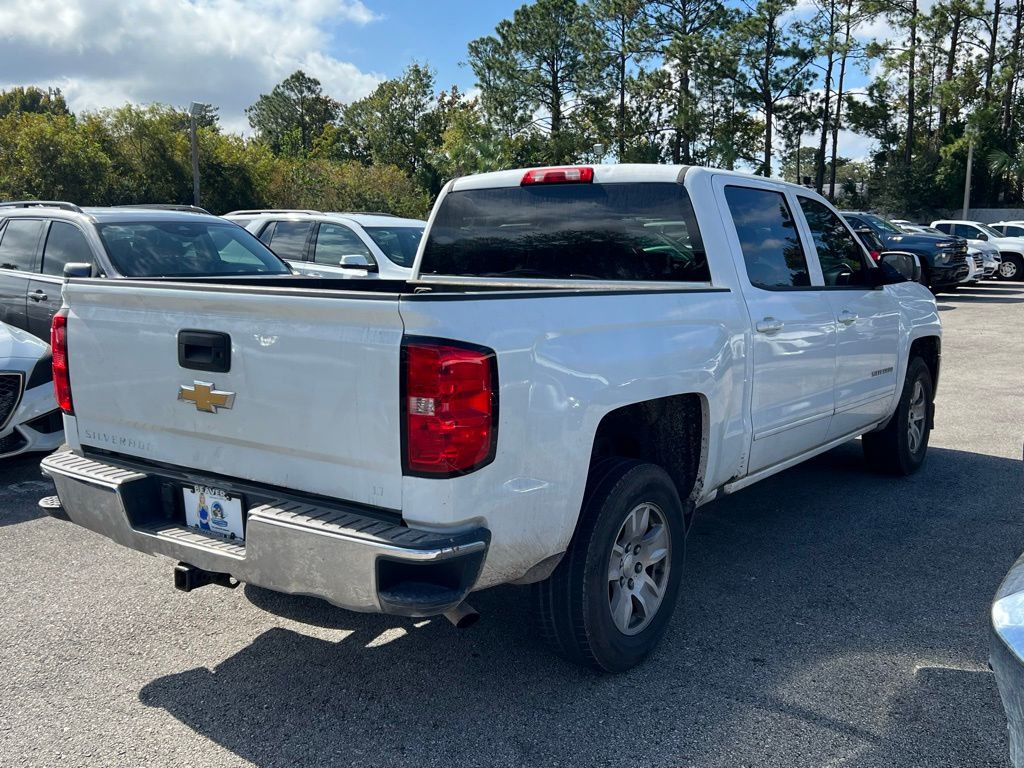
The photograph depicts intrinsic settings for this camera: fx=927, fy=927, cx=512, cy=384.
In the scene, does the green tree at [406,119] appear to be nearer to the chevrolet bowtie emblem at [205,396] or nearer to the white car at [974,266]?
the white car at [974,266]

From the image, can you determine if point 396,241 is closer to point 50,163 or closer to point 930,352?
point 930,352

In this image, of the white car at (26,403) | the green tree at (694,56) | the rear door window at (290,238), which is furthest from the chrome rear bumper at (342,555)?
the green tree at (694,56)

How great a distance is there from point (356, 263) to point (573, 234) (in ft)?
18.0

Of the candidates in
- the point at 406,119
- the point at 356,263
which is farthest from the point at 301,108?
the point at 356,263

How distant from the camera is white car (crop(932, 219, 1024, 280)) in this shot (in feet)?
84.7

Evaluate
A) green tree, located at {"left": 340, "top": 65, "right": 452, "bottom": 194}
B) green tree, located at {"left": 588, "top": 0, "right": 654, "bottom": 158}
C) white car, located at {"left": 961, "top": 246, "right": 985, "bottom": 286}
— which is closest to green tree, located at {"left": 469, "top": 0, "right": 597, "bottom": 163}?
green tree, located at {"left": 588, "top": 0, "right": 654, "bottom": 158}

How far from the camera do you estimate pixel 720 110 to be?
45156 mm

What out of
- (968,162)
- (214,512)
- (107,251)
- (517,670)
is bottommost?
(517,670)

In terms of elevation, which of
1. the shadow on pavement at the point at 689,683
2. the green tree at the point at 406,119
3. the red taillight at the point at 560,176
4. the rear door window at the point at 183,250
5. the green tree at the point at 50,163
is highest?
the green tree at the point at 406,119

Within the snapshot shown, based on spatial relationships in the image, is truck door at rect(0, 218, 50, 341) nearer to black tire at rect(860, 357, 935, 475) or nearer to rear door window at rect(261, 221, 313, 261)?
rear door window at rect(261, 221, 313, 261)

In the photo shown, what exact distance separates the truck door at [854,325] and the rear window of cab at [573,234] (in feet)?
3.96

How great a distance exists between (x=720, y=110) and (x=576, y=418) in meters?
45.2

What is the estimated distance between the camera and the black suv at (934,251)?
21.0 m

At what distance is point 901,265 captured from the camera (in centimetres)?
581
